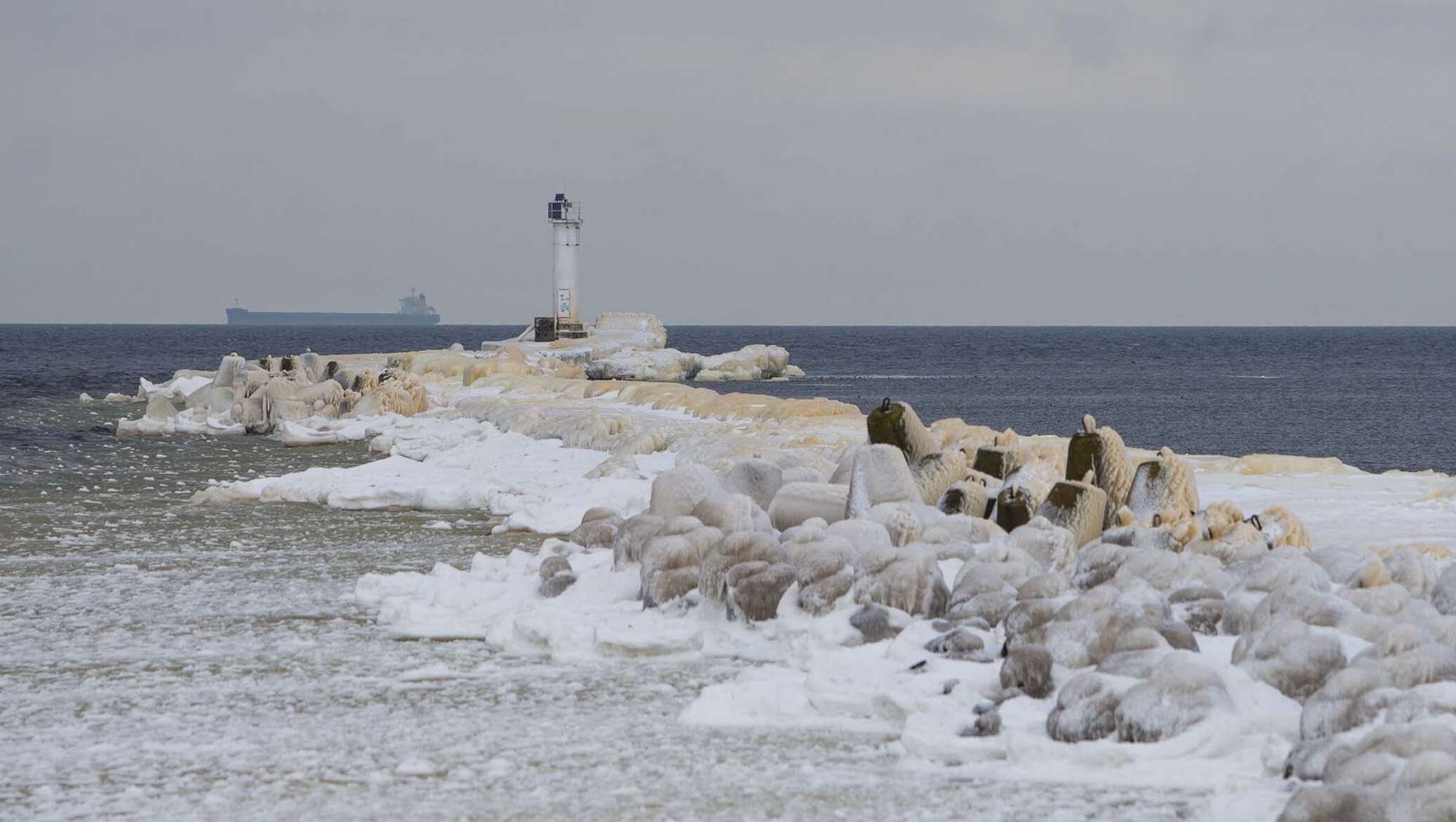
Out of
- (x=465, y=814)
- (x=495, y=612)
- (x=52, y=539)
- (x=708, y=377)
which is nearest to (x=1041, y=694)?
(x=465, y=814)

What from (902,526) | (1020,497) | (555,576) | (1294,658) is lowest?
(555,576)

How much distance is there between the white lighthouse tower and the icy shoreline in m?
47.3

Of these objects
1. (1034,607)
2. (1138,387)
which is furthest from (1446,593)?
(1138,387)

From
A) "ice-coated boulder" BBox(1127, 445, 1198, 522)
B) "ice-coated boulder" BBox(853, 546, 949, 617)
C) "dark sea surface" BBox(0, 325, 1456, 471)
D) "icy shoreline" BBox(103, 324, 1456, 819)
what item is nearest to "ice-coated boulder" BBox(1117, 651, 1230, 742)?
"icy shoreline" BBox(103, 324, 1456, 819)

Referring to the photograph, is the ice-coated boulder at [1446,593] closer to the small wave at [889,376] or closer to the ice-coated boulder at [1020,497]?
the ice-coated boulder at [1020,497]

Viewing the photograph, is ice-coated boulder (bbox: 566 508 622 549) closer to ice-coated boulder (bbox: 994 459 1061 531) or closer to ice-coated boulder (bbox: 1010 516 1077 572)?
ice-coated boulder (bbox: 994 459 1061 531)

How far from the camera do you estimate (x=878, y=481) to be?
387 inches

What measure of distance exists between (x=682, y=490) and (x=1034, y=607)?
3.62 meters

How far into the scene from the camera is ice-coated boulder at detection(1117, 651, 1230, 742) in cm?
564

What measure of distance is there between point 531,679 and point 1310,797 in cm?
380

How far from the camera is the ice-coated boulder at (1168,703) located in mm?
5637

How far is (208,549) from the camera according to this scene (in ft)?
37.6

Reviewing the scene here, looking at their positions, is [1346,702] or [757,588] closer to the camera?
[1346,702]

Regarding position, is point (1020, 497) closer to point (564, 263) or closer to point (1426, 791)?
point (1426, 791)
